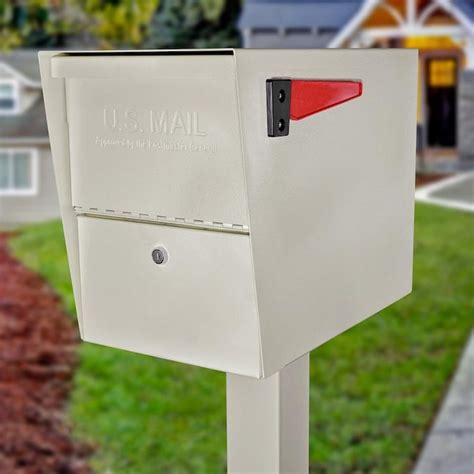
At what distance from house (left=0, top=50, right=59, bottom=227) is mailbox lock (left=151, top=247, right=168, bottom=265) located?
2663 millimetres

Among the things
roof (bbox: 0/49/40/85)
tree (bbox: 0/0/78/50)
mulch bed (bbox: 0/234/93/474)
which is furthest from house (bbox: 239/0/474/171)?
mulch bed (bbox: 0/234/93/474)

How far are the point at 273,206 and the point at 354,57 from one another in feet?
0.49

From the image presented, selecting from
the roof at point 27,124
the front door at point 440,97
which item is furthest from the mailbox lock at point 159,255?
the roof at point 27,124

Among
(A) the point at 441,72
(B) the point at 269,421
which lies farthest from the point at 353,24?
(B) the point at 269,421

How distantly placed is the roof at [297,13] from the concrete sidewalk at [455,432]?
1.24 meters

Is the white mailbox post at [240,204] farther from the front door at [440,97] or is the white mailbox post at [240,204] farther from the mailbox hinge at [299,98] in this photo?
the front door at [440,97]

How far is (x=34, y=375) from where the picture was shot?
3.48 metres

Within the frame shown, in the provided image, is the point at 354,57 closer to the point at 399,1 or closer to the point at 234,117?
the point at 234,117

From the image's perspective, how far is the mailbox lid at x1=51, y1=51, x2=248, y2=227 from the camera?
646 millimetres

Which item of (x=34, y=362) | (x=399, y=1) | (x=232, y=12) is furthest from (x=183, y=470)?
(x=399, y=1)

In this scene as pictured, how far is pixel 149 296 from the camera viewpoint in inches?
28.8

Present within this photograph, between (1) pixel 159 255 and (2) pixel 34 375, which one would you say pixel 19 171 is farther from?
(1) pixel 159 255

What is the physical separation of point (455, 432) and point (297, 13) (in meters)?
1.51

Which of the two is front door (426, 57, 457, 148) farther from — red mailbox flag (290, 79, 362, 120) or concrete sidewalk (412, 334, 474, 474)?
red mailbox flag (290, 79, 362, 120)
